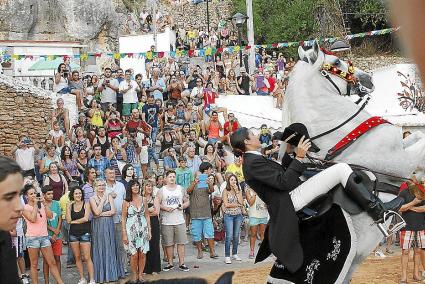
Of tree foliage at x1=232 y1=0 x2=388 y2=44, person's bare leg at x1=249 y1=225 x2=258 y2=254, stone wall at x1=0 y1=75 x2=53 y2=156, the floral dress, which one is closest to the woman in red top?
stone wall at x1=0 y1=75 x2=53 y2=156

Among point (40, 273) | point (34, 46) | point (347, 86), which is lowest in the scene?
point (40, 273)

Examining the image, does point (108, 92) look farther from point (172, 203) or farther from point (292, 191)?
point (292, 191)

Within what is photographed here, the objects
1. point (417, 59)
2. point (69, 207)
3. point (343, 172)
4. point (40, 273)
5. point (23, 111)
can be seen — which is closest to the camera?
point (417, 59)

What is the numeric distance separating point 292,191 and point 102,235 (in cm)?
606

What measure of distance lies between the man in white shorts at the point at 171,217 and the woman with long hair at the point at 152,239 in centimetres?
16

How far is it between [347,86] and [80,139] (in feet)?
30.6

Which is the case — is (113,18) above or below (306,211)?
above

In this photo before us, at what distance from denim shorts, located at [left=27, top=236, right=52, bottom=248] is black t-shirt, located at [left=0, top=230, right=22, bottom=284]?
7921 mm

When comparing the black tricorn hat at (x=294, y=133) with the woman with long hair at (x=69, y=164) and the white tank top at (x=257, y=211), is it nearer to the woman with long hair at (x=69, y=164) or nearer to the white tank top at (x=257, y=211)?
the white tank top at (x=257, y=211)

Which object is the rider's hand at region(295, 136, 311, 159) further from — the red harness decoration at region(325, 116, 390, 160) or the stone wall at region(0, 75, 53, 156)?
the stone wall at region(0, 75, 53, 156)

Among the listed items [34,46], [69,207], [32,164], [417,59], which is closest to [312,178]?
[417,59]

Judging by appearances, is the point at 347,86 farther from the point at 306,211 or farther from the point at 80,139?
the point at 80,139

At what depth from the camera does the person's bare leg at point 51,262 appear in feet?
34.7

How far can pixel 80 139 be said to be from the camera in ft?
48.3
